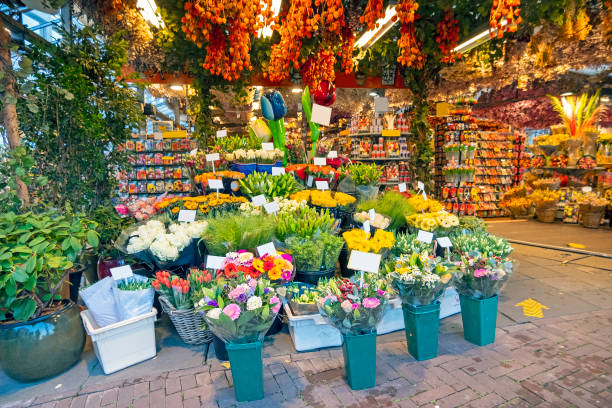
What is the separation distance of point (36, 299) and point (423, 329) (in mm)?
2380

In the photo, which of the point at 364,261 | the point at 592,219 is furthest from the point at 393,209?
the point at 592,219

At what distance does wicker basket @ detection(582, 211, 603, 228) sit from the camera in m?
6.61

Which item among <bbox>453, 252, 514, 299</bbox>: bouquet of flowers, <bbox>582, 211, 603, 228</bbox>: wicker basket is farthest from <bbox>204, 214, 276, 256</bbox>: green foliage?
<bbox>582, 211, 603, 228</bbox>: wicker basket

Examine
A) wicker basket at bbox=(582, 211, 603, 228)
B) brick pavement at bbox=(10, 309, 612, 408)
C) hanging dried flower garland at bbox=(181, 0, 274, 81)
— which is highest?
hanging dried flower garland at bbox=(181, 0, 274, 81)

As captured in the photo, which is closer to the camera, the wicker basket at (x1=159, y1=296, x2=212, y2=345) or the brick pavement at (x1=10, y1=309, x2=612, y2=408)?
the brick pavement at (x1=10, y1=309, x2=612, y2=408)

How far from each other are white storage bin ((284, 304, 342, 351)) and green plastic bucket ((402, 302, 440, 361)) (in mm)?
504

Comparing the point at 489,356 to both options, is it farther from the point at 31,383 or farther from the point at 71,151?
the point at 71,151

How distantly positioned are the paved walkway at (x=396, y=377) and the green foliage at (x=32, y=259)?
0.51 metres

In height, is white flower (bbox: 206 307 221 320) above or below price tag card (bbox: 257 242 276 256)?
below

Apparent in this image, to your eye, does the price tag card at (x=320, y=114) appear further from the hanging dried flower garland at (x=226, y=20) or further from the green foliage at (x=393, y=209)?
the green foliage at (x=393, y=209)

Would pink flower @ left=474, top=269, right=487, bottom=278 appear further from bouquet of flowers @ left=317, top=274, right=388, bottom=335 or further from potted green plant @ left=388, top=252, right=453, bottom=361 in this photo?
bouquet of flowers @ left=317, top=274, right=388, bottom=335

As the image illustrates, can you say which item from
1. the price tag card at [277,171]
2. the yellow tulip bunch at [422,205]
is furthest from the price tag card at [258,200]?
the yellow tulip bunch at [422,205]

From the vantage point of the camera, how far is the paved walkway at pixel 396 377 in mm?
1754

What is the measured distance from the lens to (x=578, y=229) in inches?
259
